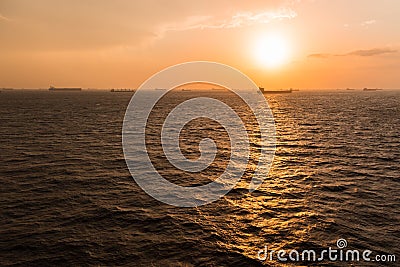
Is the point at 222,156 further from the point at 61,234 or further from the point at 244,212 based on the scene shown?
the point at 61,234

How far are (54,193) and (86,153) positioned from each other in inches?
621

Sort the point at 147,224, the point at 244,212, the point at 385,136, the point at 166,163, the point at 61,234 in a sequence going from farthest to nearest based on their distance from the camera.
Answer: the point at 385,136
the point at 166,163
the point at 244,212
the point at 147,224
the point at 61,234

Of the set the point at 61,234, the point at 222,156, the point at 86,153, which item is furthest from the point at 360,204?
the point at 86,153

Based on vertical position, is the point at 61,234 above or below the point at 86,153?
below

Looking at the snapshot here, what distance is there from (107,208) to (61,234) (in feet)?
14.8

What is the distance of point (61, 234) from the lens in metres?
17.7

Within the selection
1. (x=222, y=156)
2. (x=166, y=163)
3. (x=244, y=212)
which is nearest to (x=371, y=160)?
(x=222, y=156)

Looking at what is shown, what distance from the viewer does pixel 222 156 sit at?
133ft

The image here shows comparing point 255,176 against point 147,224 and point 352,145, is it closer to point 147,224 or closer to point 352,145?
point 147,224

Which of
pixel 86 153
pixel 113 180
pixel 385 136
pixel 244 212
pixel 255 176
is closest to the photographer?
pixel 244 212

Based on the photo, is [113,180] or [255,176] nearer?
[113,180]

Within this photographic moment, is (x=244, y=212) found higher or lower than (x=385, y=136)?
lower

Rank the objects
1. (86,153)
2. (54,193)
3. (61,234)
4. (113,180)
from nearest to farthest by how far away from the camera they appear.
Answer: (61,234)
(54,193)
(113,180)
(86,153)

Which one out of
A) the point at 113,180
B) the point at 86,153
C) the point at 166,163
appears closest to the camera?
the point at 113,180
